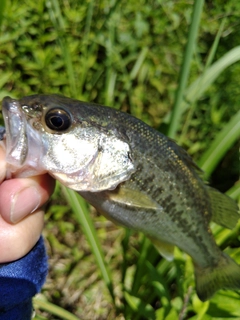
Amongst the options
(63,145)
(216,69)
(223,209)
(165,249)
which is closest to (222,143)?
(216,69)

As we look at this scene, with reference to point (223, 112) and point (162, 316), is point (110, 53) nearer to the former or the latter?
→ point (223, 112)

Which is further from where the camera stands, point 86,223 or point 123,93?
point 123,93

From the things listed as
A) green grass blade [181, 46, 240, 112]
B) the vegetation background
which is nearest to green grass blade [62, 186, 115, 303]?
the vegetation background

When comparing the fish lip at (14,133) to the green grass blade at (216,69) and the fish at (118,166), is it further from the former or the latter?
the green grass blade at (216,69)

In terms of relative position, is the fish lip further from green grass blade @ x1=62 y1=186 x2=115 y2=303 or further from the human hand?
green grass blade @ x1=62 y1=186 x2=115 y2=303

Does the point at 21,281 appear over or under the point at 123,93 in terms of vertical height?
under

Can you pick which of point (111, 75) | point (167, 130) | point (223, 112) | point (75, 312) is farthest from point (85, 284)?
point (223, 112)

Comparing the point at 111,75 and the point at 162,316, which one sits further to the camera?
the point at 111,75

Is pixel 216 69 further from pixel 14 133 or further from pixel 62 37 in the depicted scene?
pixel 14 133
